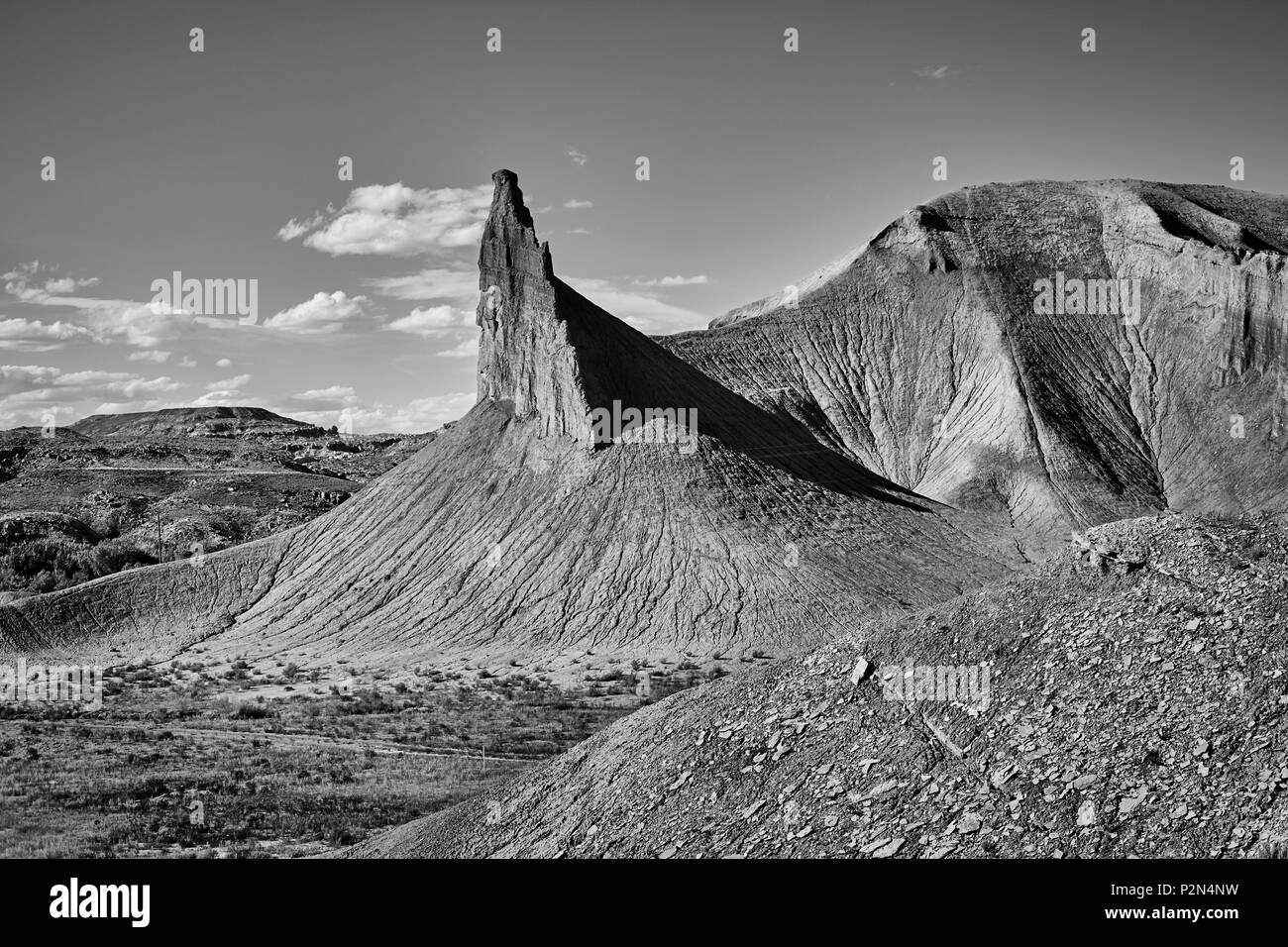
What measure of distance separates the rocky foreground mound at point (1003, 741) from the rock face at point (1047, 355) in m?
46.0

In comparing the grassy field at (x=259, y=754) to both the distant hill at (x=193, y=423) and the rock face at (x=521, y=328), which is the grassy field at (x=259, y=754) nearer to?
the rock face at (x=521, y=328)

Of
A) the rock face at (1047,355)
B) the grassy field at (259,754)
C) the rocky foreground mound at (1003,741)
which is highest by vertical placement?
the rock face at (1047,355)

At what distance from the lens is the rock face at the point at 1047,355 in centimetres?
6631

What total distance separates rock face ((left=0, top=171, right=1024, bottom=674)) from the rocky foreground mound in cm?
2543

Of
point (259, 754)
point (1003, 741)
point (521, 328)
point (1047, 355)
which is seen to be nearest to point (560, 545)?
point (521, 328)

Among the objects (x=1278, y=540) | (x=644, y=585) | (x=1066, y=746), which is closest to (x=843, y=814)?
(x=1066, y=746)

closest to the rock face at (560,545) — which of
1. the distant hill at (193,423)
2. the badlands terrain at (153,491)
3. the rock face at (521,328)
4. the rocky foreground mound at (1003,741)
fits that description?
the rock face at (521,328)

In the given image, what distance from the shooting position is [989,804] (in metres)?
12.7

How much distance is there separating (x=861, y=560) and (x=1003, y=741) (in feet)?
117

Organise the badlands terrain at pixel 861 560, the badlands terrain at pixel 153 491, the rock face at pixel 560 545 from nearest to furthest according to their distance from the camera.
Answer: the badlands terrain at pixel 861 560 < the rock face at pixel 560 545 < the badlands terrain at pixel 153 491

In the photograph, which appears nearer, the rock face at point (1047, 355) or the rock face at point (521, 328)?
the rock face at point (521, 328)

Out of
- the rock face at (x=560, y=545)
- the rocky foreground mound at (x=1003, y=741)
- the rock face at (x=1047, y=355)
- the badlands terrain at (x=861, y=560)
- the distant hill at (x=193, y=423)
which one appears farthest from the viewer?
the distant hill at (x=193, y=423)

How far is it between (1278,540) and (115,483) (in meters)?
87.2
